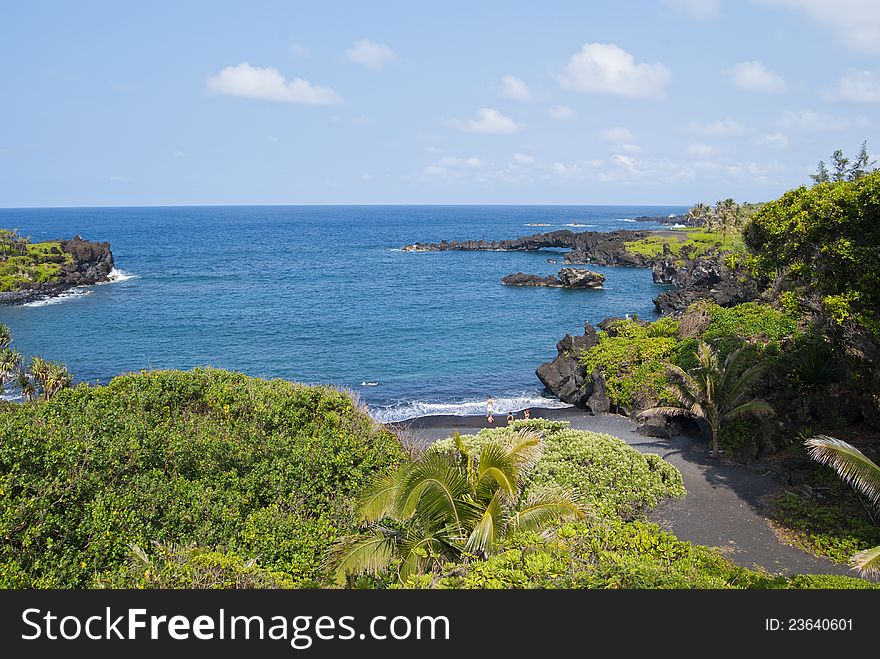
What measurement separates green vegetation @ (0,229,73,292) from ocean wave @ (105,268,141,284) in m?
5.25

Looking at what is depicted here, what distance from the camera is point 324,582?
10.9 metres

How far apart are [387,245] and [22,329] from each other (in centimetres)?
9171

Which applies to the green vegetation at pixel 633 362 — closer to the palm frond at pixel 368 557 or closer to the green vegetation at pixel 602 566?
the green vegetation at pixel 602 566

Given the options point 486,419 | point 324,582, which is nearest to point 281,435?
point 324,582

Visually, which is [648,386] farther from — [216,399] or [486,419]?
[216,399]

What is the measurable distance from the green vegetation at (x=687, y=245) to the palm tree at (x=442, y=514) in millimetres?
77487

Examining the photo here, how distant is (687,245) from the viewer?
94.6 meters

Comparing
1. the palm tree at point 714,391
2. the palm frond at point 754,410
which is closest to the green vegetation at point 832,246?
the palm tree at point 714,391

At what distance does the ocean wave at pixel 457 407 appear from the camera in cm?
3266

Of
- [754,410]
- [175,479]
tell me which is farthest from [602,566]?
[754,410]

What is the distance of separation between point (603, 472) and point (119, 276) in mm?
87510

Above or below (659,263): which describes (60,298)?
below

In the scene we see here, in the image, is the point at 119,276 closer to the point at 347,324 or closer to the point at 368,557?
the point at 347,324

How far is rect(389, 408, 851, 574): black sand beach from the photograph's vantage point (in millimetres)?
15562
